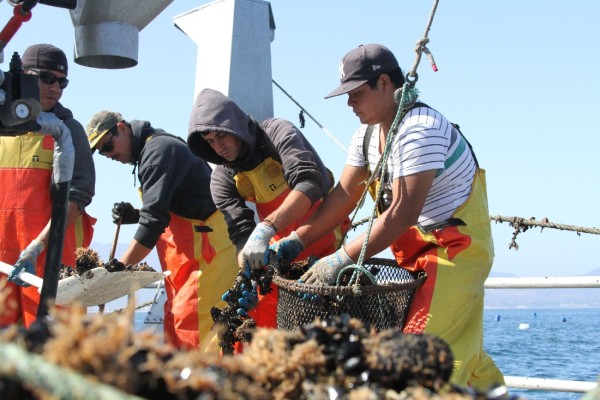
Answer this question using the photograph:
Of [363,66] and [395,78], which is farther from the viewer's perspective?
[395,78]

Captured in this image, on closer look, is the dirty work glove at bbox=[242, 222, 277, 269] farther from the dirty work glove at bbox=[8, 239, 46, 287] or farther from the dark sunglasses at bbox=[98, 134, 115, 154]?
the dark sunglasses at bbox=[98, 134, 115, 154]

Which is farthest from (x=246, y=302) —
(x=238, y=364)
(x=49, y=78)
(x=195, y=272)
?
(x=238, y=364)

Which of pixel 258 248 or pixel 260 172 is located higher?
pixel 260 172

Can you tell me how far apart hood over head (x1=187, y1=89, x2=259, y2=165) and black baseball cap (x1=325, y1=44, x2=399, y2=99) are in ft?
2.59

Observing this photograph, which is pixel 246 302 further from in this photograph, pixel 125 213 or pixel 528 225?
pixel 528 225

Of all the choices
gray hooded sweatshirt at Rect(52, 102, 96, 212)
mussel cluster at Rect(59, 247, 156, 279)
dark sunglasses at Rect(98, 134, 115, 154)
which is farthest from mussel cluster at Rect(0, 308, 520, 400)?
dark sunglasses at Rect(98, 134, 115, 154)

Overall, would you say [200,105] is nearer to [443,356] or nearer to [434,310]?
[434,310]

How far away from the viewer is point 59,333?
1.44m

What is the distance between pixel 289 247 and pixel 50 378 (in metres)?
2.75

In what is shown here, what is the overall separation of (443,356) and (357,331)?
0.17m

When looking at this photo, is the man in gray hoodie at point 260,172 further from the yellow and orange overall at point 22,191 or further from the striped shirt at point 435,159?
the yellow and orange overall at point 22,191

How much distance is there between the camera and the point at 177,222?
538cm

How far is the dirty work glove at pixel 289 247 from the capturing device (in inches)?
159

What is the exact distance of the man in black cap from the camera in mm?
3525
